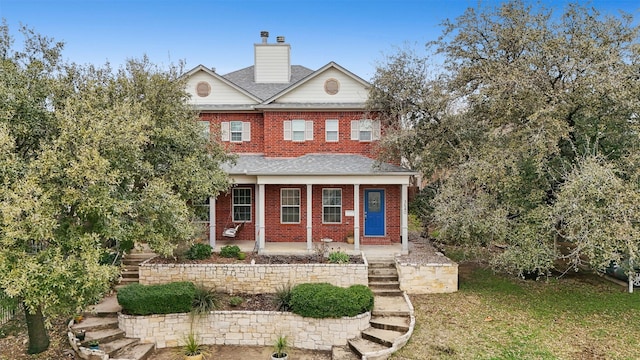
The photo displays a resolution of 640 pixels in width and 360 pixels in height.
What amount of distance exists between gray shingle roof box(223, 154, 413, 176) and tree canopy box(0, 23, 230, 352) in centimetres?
453

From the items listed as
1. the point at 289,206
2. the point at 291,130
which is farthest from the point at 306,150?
the point at 289,206

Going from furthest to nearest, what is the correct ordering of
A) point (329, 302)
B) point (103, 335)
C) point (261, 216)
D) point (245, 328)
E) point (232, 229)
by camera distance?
1. point (232, 229)
2. point (261, 216)
3. point (245, 328)
4. point (329, 302)
5. point (103, 335)

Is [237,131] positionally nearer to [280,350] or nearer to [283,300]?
[283,300]

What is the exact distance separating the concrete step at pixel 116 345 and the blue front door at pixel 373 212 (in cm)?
970

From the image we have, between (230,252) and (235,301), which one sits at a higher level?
(230,252)

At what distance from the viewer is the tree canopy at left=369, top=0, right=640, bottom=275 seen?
31.6ft

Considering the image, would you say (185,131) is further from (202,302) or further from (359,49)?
(359,49)

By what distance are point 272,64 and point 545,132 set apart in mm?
13735

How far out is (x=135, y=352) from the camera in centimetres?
1012

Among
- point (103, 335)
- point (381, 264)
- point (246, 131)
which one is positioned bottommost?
point (103, 335)

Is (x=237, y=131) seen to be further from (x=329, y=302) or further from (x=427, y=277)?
(x=427, y=277)

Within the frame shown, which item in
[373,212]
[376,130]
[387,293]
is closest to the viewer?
[387,293]

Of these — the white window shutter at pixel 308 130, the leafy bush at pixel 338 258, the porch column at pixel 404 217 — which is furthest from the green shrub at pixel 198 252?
the porch column at pixel 404 217

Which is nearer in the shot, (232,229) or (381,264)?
(381,264)
